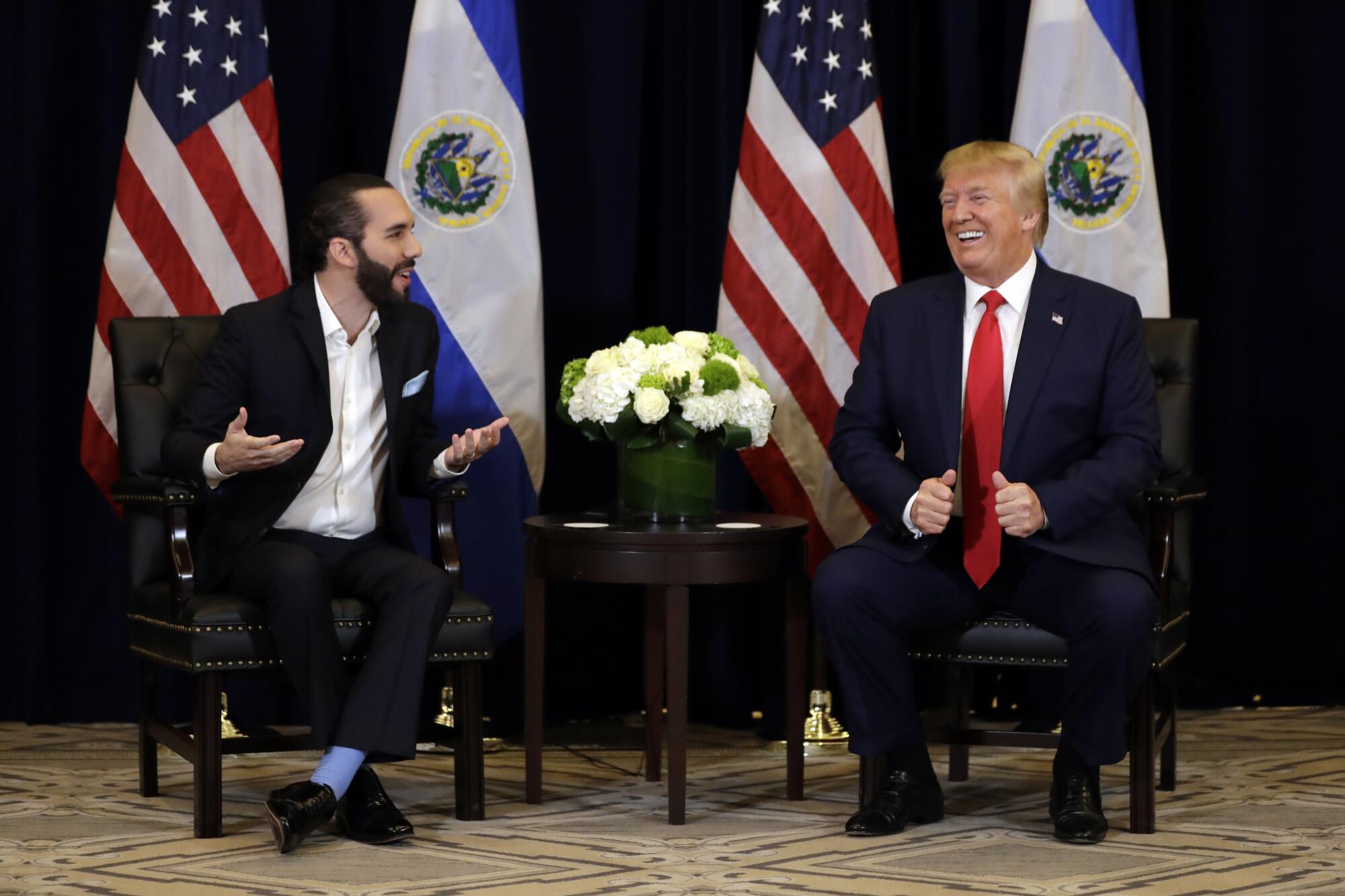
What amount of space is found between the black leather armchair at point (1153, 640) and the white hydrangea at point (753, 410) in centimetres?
61

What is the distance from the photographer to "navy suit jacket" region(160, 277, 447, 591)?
3.52m

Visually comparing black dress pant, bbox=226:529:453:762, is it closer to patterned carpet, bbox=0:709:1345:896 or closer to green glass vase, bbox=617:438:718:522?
patterned carpet, bbox=0:709:1345:896

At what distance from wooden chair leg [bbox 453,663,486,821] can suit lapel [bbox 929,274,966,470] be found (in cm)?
111

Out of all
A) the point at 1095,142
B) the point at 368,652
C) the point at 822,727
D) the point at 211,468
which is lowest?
the point at 822,727

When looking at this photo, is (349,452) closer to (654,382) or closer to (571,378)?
(571,378)

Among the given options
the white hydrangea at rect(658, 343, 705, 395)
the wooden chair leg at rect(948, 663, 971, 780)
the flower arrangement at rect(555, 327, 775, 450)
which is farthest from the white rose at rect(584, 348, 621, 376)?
the wooden chair leg at rect(948, 663, 971, 780)

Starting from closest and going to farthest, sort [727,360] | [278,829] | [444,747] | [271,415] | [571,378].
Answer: [278,829], [271,415], [727,360], [571,378], [444,747]

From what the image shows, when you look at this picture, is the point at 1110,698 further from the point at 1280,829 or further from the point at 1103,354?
the point at 1103,354

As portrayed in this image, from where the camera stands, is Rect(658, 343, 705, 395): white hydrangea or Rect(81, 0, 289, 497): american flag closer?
Rect(658, 343, 705, 395): white hydrangea

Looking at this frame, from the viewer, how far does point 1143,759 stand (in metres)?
3.33

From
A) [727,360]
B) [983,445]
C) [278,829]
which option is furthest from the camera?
[727,360]

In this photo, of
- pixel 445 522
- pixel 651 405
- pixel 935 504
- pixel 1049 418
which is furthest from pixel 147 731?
pixel 1049 418

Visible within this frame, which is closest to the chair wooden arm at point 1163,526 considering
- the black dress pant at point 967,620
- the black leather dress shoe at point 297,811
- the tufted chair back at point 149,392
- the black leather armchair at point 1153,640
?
the black leather armchair at point 1153,640

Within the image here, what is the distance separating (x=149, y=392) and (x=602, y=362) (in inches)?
41.5
